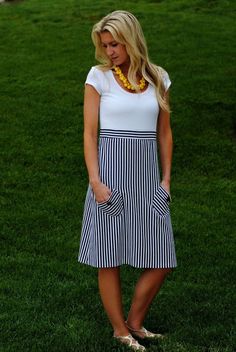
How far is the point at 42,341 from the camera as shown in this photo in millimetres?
5102

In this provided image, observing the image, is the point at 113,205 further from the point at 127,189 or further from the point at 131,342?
the point at 131,342

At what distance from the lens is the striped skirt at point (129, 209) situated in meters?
4.74

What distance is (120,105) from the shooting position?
4.66 m

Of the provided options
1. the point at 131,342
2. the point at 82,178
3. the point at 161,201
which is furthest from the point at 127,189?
the point at 82,178

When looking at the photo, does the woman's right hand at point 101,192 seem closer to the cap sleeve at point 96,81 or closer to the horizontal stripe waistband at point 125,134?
the horizontal stripe waistband at point 125,134

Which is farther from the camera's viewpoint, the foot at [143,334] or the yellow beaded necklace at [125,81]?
the foot at [143,334]

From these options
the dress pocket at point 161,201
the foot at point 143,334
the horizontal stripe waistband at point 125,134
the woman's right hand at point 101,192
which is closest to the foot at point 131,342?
the foot at point 143,334

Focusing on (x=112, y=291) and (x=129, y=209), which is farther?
(x=112, y=291)

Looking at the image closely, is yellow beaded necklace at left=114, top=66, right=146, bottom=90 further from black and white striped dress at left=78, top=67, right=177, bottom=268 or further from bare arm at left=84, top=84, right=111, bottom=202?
bare arm at left=84, top=84, right=111, bottom=202

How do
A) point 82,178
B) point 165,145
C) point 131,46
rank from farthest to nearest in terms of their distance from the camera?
1. point 82,178
2. point 165,145
3. point 131,46

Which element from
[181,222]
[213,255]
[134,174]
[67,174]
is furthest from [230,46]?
[134,174]

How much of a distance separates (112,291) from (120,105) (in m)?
1.14

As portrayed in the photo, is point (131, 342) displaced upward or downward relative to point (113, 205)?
downward

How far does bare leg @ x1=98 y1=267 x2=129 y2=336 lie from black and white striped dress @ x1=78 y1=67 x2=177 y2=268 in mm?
112
